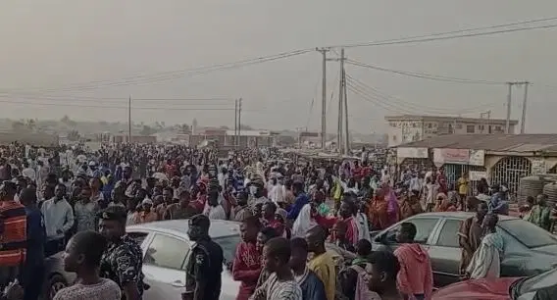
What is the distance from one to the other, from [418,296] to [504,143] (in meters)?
23.2

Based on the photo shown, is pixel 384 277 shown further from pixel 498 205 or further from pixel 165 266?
pixel 498 205

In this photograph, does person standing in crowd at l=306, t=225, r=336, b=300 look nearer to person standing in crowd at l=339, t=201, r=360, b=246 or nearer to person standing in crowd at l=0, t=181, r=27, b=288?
person standing in crowd at l=339, t=201, r=360, b=246

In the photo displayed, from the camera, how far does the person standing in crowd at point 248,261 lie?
5938mm

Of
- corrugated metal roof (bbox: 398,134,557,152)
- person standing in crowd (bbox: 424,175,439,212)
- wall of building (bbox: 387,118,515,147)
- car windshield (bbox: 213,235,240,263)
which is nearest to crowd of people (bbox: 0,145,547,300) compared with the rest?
car windshield (bbox: 213,235,240,263)

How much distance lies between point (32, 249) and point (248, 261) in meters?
2.93

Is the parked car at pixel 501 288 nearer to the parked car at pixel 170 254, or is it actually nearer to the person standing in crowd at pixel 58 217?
the parked car at pixel 170 254

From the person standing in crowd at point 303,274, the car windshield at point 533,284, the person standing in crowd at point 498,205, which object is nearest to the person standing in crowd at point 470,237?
the car windshield at point 533,284

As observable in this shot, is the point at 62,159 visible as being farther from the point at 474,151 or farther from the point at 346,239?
the point at 346,239

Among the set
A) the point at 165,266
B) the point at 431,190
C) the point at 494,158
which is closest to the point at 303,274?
the point at 165,266

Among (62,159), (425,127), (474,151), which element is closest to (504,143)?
(474,151)

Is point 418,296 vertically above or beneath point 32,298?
above

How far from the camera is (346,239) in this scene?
879 cm

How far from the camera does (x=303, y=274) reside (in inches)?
193

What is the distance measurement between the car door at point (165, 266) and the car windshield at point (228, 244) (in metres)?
0.37
